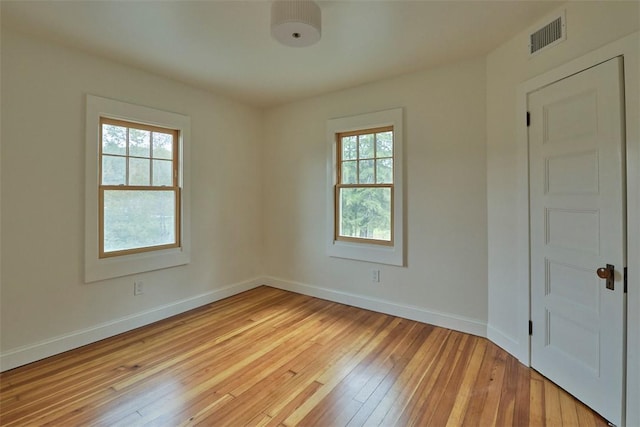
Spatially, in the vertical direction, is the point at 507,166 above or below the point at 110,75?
below

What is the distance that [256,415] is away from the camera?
1.81 m

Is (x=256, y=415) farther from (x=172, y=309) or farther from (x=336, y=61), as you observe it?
(x=336, y=61)

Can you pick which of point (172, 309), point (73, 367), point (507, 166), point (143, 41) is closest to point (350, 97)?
point (507, 166)

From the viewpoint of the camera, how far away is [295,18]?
1857 millimetres

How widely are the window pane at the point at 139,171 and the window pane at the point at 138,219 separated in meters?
0.11

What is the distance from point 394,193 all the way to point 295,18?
2002mm

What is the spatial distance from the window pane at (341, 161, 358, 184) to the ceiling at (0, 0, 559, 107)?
3.26 ft

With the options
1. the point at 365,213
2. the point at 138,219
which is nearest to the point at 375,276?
the point at 365,213

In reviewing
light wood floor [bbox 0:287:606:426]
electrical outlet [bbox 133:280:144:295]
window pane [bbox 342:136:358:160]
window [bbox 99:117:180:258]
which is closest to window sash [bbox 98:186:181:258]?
window [bbox 99:117:180:258]

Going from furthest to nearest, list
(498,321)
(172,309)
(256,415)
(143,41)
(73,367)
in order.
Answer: (172,309) < (498,321) < (143,41) < (73,367) < (256,415)

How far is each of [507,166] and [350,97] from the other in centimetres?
191

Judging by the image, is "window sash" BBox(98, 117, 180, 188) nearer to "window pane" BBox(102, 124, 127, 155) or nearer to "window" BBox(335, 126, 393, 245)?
"window pane" BBox(102, 124, 127, 155)

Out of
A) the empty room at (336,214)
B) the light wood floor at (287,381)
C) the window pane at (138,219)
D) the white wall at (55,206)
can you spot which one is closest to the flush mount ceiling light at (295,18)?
the empty room at (336,214)

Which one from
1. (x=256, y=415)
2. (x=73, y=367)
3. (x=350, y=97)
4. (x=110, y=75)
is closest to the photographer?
(x=256, y=415)
